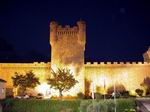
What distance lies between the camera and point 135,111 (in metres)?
50.8

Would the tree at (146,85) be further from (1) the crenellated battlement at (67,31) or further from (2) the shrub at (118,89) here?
(1) the crenellated battlement at (67,31)

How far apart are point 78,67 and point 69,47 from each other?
251cm

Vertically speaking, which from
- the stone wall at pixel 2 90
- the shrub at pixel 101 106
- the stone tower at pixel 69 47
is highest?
the stone tower at pixel 69 47

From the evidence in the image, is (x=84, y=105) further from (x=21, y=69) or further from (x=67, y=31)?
(x=21, y=69)

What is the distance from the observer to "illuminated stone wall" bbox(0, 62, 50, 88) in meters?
66.6

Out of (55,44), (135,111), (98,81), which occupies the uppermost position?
(55,44)

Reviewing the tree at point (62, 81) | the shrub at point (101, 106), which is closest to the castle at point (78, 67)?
the tree at point (62, 81)

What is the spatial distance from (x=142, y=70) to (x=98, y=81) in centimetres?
528

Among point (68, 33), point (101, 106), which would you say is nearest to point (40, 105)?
point (101, 106)

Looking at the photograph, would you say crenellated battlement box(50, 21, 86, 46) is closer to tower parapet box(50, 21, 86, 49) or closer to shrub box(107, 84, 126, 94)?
tower parapet box(50, 21, 86, 49)

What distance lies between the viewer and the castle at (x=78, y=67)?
64562mm

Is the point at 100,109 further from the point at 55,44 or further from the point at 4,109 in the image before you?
the point at 55,44

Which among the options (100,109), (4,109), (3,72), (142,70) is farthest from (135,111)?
(3,72)

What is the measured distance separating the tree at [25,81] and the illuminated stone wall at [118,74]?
240 inches
